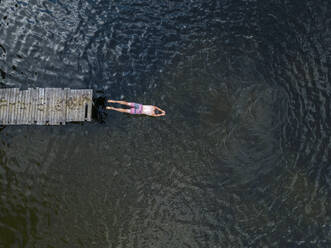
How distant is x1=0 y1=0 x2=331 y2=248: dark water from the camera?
18188mm

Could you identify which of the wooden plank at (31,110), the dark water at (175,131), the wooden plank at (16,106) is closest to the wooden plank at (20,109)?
the wooden plank at (16,106)

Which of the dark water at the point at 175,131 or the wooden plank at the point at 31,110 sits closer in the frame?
the dark water at the point at 175,131

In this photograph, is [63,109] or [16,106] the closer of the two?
[63,109]

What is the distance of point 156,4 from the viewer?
21688 mm

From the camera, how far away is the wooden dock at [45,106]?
19484mm

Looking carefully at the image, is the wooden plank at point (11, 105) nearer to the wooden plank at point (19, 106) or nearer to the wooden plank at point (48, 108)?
the wooden plank at point (19, 106)

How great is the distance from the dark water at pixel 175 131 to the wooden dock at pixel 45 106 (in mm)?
648

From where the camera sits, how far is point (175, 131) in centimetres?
1953

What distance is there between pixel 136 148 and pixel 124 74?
4779 mm

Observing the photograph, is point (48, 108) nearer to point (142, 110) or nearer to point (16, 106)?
point (16, 106)

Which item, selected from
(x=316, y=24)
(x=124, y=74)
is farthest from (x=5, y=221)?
(x=316, y=24)

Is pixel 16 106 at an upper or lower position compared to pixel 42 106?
lower

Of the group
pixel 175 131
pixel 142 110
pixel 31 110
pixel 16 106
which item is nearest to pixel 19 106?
pixel 16 106

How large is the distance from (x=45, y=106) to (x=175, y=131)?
7911mm
